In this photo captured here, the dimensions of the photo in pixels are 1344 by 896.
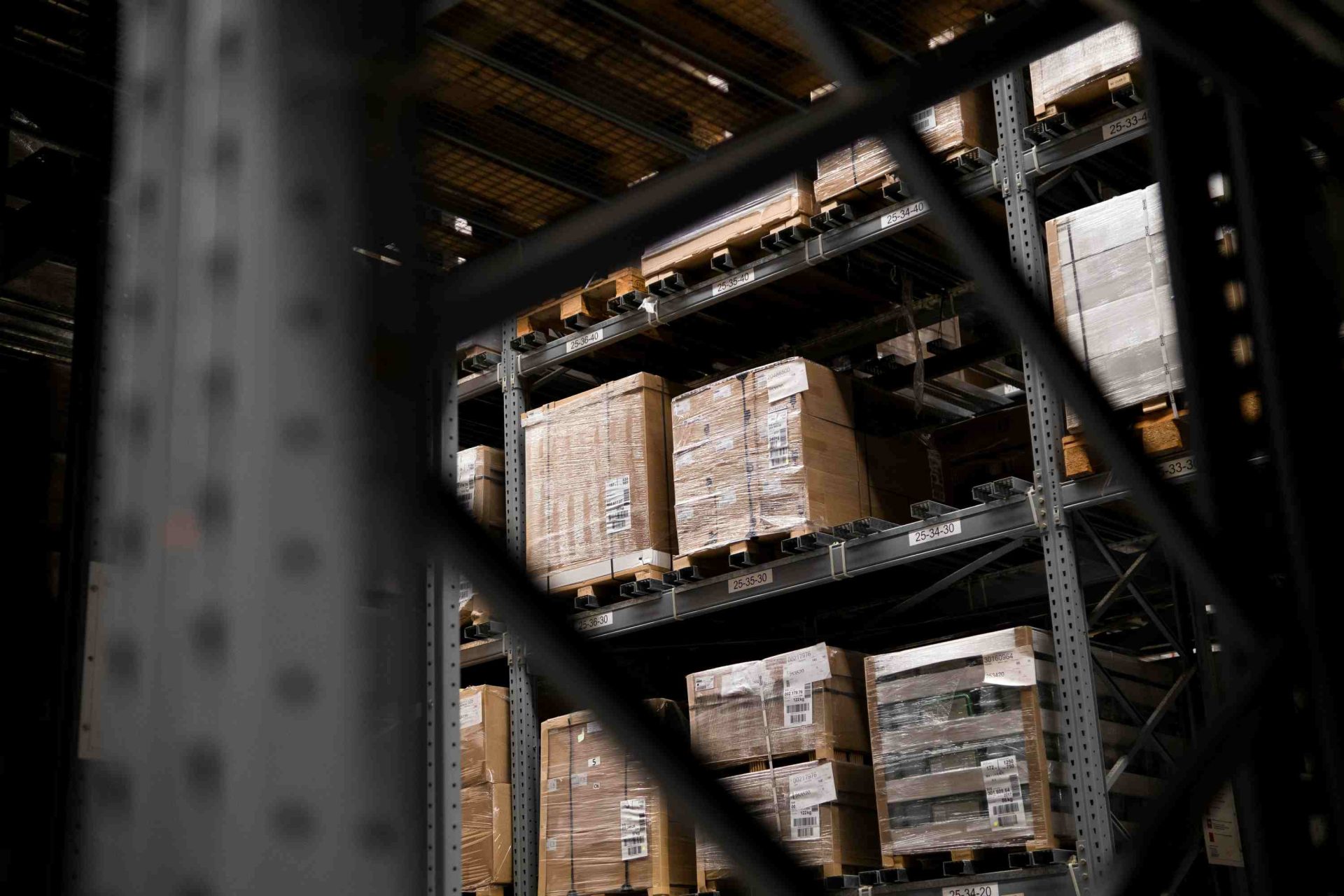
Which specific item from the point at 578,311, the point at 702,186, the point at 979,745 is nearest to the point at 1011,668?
the point at 979,745

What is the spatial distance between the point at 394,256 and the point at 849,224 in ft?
20.7

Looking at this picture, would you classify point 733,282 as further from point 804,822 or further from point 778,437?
point 804,822

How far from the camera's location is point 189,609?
2.30 ft

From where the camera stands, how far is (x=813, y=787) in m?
6.26

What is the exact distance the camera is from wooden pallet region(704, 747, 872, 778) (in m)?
6.28

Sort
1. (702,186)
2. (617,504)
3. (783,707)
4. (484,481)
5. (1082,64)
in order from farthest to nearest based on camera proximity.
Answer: (484,481)
(617,504)
(783,707)
(1082,64)
(702,186)

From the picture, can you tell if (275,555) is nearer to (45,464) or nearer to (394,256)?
(394,256)

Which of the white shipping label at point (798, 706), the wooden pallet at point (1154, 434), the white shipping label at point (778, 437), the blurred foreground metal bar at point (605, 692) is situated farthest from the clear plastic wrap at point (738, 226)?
the blurred foreground metal bar at point (605, 692)

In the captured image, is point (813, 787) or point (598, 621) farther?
point (598, 621)

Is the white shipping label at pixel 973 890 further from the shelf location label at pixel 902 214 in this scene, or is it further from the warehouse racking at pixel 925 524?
the shelf location label at pixel 902 214

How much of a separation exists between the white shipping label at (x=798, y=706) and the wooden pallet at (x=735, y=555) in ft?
2.07

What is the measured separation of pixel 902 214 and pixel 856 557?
157cm

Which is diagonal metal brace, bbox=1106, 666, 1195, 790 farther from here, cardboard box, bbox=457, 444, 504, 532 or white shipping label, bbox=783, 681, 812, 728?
cardboard box, bbox=457, 444, 504, 532

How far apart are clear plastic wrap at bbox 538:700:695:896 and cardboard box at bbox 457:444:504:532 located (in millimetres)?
1335
